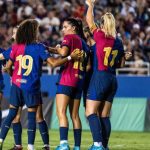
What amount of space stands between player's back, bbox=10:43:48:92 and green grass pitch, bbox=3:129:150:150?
2.20m

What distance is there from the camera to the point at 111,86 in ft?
44.3

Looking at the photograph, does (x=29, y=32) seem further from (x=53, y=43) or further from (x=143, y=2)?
(x=143, y=2)

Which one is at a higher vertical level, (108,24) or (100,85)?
(108,24)

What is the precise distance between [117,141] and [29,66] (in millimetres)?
5413

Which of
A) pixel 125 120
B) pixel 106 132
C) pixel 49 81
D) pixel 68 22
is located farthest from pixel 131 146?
pixel 49 81

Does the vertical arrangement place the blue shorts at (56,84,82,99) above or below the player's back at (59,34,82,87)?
below

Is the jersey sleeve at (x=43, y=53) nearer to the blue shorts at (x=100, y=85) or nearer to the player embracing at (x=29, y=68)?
the player embracing at (x=29, y=68)

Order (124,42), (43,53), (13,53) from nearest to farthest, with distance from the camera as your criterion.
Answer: (43,53) < (13,53) < (124,42)

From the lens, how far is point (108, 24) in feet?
43.2

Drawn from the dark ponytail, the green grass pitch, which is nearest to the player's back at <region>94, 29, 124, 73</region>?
the dark ponytail

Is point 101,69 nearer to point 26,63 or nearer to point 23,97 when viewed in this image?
point 26,63

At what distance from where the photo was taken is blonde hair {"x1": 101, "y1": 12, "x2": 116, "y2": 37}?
43.1ft

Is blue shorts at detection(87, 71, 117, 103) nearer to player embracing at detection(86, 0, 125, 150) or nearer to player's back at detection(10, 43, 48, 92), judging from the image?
player embracing at detection(86, 0, 125, 150)

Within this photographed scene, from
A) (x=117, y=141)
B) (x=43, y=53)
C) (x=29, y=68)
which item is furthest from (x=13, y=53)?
(x=117, y=141)
